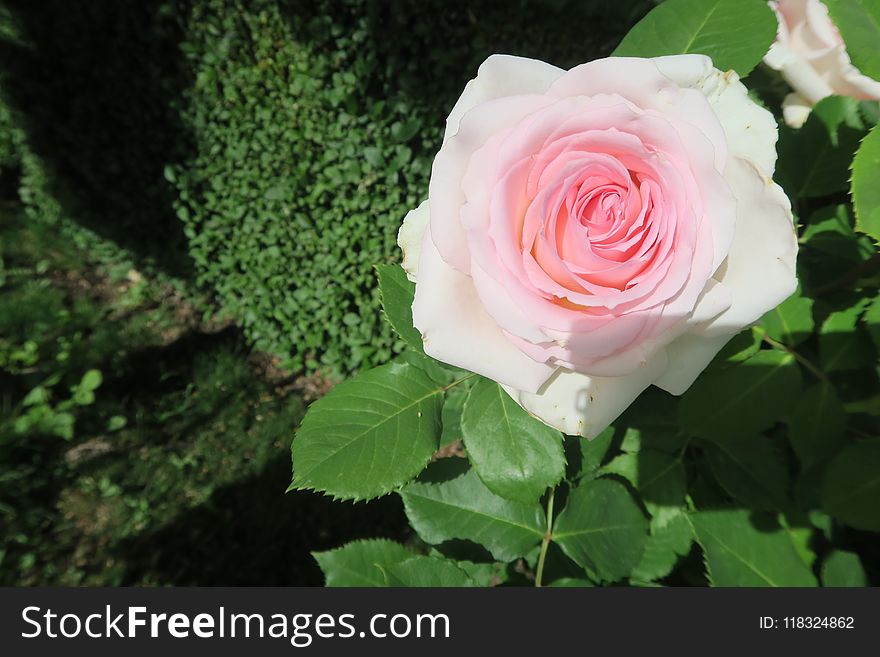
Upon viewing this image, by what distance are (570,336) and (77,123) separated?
3.62 m

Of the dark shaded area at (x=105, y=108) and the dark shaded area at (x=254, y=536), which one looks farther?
the dark shaded area at (x=105, y=108)

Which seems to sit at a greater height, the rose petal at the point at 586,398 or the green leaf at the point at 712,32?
the green leaf at the point at 712,32

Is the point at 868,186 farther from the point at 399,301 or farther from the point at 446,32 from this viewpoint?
the point at 446,32

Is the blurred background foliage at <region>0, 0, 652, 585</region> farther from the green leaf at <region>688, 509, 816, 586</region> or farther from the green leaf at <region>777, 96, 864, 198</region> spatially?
the green leaf at <region>688, 509, 816, 586</region>

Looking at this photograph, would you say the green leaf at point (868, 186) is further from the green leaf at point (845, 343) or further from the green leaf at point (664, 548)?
the green leaf at point (664, 548)

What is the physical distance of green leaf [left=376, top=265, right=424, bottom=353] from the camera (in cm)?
79

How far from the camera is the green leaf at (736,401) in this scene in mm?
812

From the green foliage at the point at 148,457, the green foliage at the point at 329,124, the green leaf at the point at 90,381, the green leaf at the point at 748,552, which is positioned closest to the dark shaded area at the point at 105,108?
the green foliage at the point at 329,124

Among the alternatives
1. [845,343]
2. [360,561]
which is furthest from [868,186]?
[360,561]

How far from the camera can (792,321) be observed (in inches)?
35.1

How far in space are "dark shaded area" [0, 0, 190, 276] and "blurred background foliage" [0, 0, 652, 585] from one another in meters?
0.01

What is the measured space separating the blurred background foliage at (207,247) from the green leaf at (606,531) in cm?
183

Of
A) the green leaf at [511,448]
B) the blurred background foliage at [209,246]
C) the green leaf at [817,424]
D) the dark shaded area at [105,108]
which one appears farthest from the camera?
the dark shaded area at [105,108]

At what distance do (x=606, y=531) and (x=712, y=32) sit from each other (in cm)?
69
